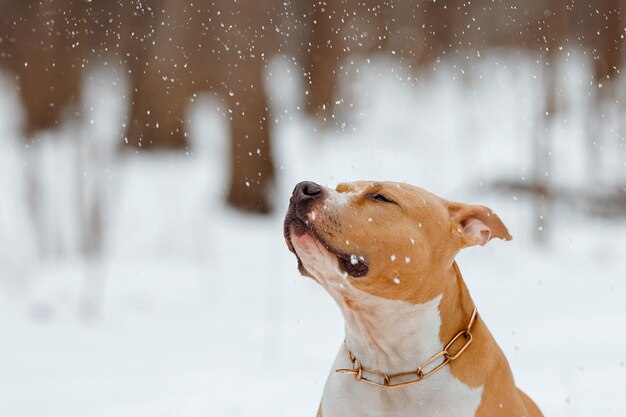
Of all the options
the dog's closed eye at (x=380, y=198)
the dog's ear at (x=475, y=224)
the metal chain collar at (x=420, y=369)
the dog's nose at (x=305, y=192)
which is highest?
the dog's nose at (x=305, y=192)

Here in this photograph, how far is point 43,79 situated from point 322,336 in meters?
9.26

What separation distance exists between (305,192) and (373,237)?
0.90ft

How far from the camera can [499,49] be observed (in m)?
19.7

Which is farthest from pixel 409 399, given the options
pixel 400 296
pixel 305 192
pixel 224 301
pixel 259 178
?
pixel 259 178

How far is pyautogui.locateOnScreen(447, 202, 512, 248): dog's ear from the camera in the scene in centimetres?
363

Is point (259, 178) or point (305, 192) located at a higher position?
point (305, 192)

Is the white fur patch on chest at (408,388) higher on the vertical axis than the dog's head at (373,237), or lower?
lower

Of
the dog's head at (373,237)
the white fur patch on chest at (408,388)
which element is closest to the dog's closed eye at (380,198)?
the dog's head at (373,237)

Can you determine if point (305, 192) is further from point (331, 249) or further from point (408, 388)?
point (408, 388)

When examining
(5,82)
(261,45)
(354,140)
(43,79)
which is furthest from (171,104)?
(5,82)

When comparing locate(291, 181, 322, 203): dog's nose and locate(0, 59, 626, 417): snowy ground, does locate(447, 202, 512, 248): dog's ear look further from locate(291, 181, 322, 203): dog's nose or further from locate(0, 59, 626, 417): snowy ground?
locate(0, 59, 626, 417): snowy ground

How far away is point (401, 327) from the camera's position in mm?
3525

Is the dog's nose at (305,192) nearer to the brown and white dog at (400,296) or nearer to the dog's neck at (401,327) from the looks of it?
the brown and white dog at (400,296)

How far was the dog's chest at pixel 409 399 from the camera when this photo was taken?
11.2 feet
